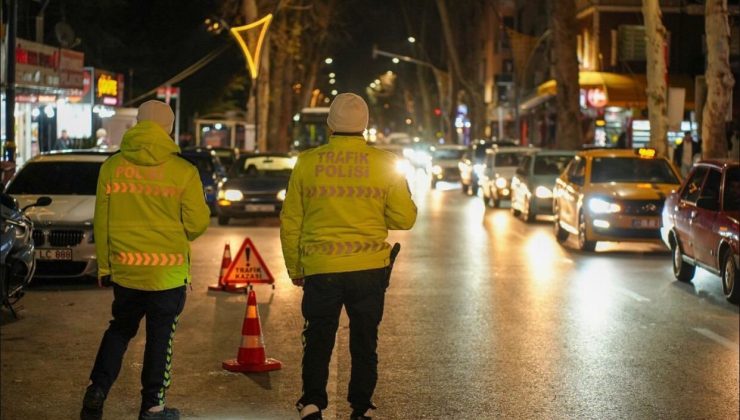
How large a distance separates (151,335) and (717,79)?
21.4 metres

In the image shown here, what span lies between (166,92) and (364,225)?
38030mm

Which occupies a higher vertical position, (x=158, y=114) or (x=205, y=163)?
(x=158, y=114)

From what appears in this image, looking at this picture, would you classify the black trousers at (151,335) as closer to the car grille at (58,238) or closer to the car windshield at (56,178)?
the car grille at (58,238)

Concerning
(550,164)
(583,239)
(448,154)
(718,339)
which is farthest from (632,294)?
(448,154)

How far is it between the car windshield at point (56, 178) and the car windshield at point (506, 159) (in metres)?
18.6

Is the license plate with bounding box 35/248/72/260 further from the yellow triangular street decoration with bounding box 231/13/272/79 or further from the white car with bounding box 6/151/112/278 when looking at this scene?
the yellow triangular street decoration with bounding box 231/13/272/79

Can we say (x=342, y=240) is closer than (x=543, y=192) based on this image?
Yes

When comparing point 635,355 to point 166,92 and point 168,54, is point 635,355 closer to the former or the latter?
point 166,92

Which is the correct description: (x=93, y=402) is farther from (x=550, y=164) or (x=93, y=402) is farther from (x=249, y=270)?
(x=550, y=164)

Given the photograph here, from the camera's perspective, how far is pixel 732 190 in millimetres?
15148

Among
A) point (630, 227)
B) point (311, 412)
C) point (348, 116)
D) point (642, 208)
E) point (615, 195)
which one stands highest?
point (348, 116)

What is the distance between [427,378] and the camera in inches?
373

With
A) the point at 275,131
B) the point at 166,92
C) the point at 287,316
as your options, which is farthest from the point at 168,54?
the point at 287,316

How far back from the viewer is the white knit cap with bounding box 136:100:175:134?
23.9 ft
